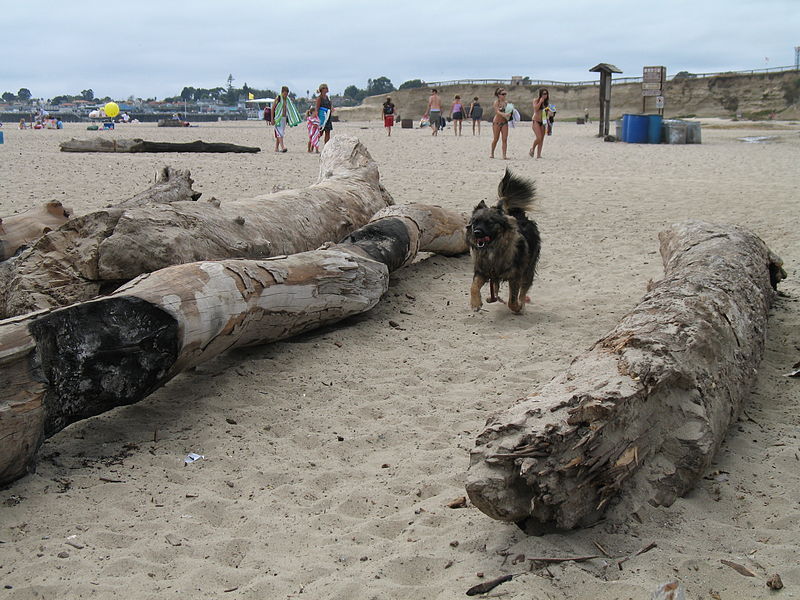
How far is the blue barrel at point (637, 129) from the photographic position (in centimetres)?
2375

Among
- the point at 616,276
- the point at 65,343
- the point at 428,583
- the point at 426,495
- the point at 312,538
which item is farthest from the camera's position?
the point at 616,276

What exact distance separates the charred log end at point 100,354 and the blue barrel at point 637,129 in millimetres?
22285

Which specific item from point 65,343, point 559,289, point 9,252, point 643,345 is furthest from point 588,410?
point 9,252

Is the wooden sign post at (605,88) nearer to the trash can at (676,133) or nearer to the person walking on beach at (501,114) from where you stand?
the trash can at (676,133)

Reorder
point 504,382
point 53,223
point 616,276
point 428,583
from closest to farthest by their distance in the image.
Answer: point 428,583 → point 504,382 → point 53,223 → point 616,276

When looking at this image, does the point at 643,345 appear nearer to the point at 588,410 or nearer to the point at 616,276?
the point at 588,410

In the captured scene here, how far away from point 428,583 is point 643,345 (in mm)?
1589

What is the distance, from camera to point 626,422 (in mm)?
3100

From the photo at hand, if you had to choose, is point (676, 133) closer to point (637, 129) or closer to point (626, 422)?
point (637, 129)

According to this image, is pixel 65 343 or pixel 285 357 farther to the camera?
pixel 285 357

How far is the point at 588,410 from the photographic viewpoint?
2977 millimetres

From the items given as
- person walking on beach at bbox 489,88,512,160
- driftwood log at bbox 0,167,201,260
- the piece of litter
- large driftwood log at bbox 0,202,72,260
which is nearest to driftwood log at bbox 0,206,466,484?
the piece of litter

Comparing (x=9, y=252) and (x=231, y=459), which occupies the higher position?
(x=9, y=252)

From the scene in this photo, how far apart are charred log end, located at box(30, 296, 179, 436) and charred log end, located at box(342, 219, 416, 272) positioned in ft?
9.01
